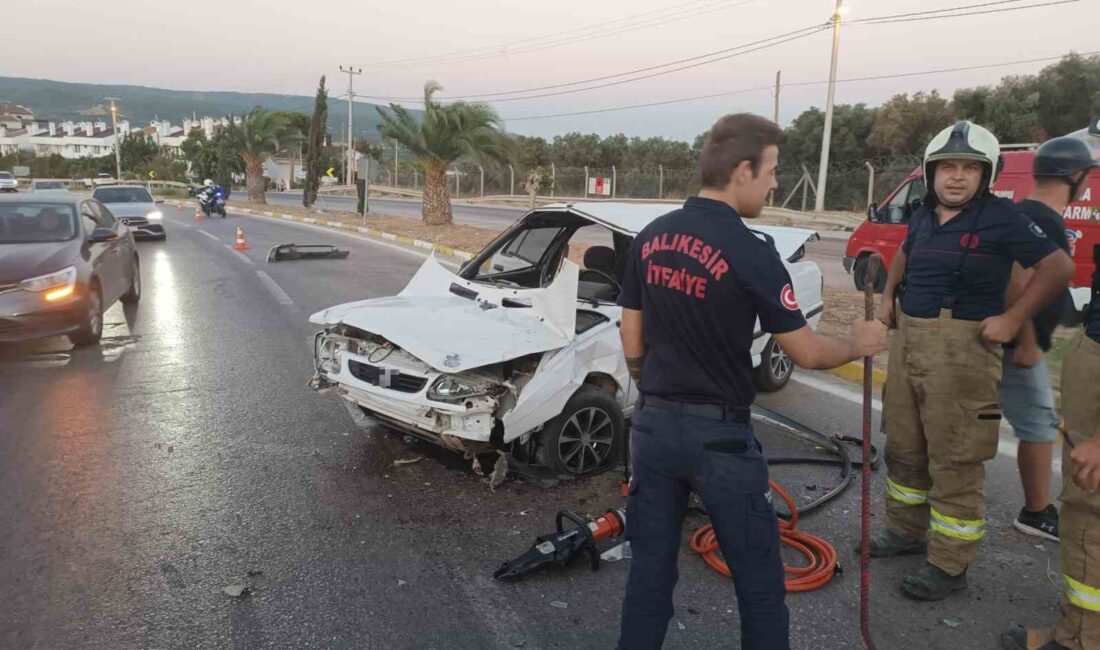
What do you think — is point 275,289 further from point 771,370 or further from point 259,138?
point 259,138

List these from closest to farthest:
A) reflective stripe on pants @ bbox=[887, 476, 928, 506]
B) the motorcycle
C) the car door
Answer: reflective stripe on pants @ bbox=[887, 476, 928, 506] < the car door < the motorcycle

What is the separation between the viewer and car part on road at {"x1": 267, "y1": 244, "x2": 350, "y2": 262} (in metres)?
14.9

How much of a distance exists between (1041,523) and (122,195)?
21411 millimetres

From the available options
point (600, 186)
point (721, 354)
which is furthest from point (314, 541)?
point (600, 186)

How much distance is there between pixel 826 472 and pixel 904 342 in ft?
4.86

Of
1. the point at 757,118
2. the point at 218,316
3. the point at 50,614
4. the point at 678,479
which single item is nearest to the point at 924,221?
the point at 757,118

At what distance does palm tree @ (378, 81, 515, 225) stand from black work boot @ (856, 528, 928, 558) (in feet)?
69.7

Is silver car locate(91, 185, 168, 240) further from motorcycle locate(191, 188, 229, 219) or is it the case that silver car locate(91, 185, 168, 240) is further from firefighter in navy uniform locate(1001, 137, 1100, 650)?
firefighter in navy uniform locate(1001, 137, 1100, 650)

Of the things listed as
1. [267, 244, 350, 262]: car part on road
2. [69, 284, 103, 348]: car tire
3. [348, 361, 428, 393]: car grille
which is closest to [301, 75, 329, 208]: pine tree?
[267, 244, 350, 262]: car part on road

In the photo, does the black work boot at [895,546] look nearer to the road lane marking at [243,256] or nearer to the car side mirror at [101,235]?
the car side mirror at [101,235]

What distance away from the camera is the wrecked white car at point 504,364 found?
400 centimetres

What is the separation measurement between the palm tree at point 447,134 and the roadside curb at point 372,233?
3192 millimetres

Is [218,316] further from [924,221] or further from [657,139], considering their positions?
[657,139]

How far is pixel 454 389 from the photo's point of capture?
399cm
